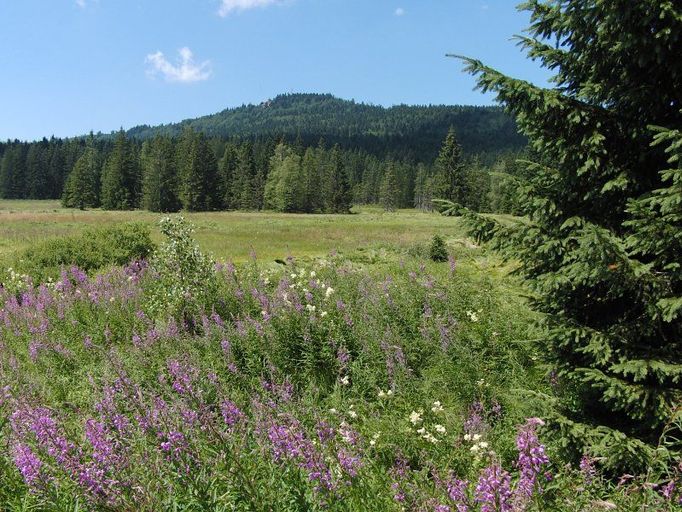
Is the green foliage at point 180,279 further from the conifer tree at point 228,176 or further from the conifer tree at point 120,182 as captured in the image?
the conifer tree at point 120,182

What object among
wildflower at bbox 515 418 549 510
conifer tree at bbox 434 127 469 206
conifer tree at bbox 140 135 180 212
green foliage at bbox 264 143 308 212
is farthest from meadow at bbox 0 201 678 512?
green foliage at bbox 264 143 308 212

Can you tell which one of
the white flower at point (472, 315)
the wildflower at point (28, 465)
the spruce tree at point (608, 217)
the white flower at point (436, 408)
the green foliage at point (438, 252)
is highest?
the spruce tree at point (608, 217)

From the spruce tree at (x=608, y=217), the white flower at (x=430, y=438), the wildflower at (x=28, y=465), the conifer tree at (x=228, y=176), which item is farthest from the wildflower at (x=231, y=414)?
the conifer tree at (x=228, y=176)

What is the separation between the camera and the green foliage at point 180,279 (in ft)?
28.6

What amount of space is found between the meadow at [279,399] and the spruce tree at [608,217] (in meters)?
0.41

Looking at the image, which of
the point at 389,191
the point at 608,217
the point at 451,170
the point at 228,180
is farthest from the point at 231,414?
the point at 389,191

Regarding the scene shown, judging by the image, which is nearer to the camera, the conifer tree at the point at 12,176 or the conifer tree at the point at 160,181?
the conifer tree at the point at 160,181

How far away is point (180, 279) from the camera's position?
9008 millimetres

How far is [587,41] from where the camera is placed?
409cm

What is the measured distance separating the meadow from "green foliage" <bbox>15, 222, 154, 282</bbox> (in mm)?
2538

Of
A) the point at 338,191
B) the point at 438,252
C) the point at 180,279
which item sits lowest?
the point at 180,279

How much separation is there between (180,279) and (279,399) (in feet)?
16.7

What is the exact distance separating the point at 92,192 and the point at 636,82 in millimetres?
103847

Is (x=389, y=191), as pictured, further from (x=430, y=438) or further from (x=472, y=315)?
(x=430, y=438)
